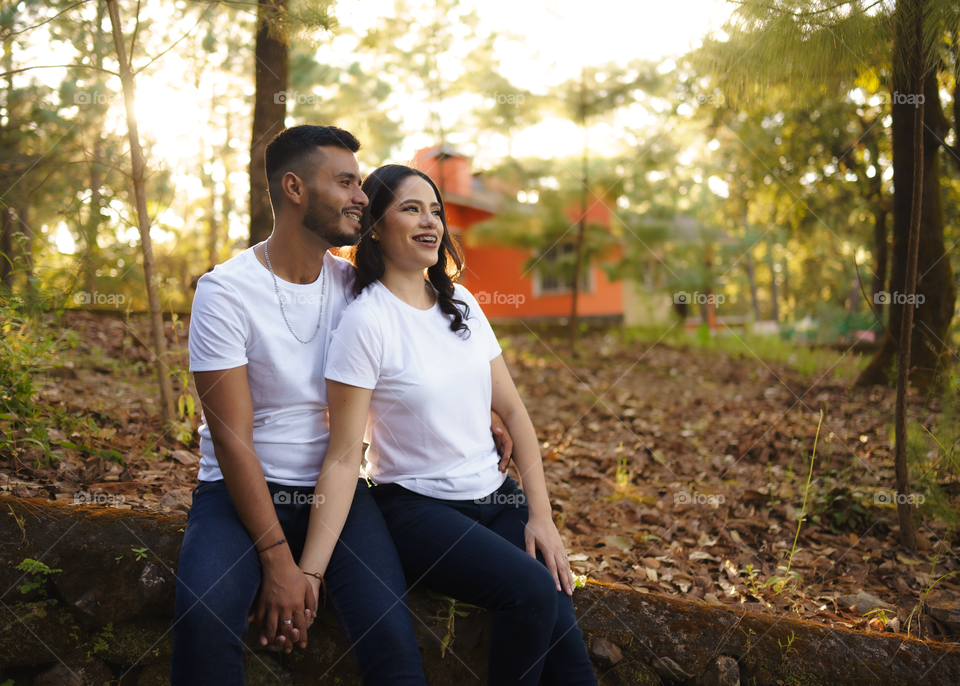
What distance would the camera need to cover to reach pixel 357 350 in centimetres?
184

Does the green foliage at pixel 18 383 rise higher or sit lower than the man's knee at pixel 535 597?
higher

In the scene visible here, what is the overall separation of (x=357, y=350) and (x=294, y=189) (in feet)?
1.98

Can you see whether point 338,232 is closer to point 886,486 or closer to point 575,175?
point 886,486

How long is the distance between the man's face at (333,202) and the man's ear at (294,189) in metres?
0.02

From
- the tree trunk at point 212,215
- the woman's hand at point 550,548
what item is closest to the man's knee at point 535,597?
the woman's hand at point 550,548

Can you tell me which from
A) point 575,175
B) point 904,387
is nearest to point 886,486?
point 904,387

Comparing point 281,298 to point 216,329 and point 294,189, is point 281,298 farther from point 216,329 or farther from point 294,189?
point 294,189

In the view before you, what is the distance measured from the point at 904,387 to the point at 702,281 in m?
11.4

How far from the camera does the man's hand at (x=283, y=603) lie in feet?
5.26

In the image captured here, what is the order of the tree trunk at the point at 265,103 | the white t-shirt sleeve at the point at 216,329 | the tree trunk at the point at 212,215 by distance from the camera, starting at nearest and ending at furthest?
the white t-shirt sleeve at the point at 216,329 → the tree trunk at the point at 265,103 → the tree trunk at the point at 212,215

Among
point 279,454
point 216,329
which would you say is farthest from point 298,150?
point 279,454

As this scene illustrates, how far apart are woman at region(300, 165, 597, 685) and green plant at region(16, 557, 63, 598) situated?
0.90 m

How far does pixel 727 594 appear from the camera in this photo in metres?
2.52

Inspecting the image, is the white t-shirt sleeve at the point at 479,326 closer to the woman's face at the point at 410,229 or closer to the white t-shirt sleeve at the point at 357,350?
the woman's face at the point at 410,229
